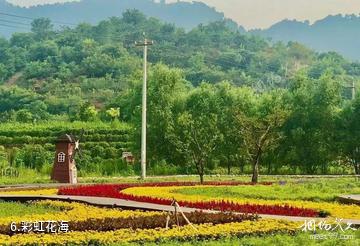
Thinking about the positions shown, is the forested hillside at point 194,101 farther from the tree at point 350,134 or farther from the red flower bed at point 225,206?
the red flower bed at point 225,206

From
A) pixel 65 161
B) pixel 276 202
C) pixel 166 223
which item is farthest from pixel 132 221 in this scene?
pixel 65 161

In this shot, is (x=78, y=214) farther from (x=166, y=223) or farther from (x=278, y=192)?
(x=278, y=192)

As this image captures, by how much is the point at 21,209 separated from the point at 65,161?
44.5 ft

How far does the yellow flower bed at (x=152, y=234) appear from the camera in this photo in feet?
36.0

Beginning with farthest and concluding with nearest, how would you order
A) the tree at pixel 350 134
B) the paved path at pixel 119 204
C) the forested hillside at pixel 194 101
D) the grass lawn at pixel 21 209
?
the tree at pixel 350 134, the forested hillside at pixel 194 101, the grass lawn at pixel 21 209, the paved path at pixel 119 204

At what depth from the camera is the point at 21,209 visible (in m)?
17.5

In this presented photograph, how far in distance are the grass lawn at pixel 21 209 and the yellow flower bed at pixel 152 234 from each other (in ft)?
16.3

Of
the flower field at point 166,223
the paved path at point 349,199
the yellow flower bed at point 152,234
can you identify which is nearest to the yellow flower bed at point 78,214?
the flower field at point 166,223

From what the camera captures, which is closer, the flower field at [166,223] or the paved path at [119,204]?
the flower field at [166,223]

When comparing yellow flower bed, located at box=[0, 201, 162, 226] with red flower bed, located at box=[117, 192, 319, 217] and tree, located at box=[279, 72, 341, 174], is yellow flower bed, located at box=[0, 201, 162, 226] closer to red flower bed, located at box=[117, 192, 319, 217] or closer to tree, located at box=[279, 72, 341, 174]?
red flower bed, located at box=[117, 192, 319, 217]

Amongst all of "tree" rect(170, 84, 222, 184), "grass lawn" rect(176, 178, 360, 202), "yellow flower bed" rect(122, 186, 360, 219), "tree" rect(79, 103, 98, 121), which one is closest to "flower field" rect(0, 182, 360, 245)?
"yellow flower bed" rect(122, 186, 360, 219)

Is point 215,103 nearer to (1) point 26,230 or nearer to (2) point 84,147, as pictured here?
(2) point 84,147

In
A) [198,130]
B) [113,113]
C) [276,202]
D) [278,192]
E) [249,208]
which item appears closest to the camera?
[249,208]

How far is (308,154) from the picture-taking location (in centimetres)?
3997
